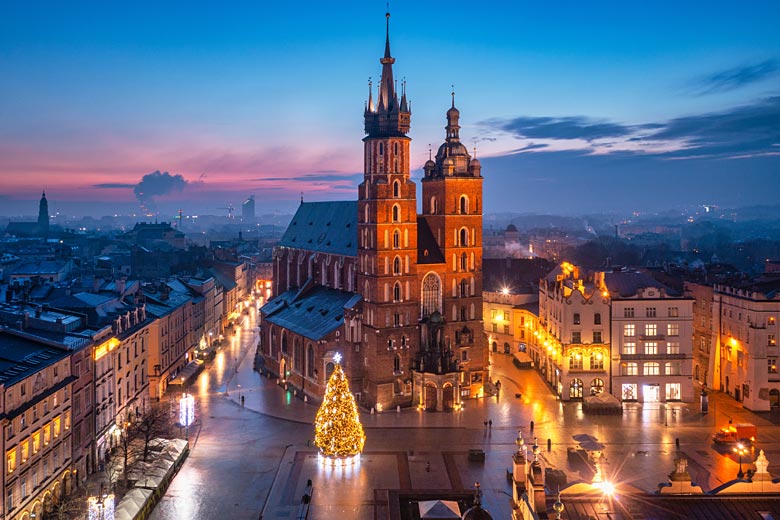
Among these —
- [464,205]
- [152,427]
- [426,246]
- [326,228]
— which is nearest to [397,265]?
[426,246]

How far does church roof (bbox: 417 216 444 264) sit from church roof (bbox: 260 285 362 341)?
815 centimetres

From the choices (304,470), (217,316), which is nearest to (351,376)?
(304,470)

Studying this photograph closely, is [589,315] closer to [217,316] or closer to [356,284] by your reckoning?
[356,284]

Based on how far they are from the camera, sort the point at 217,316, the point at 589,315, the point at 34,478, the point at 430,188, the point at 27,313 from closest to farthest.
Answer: the point at 34,478 → the point at 27,313 → the point at 589,315 → the point at 430,188 → the point at 217,316

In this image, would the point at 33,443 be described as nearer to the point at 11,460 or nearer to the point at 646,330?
the point at 11,460

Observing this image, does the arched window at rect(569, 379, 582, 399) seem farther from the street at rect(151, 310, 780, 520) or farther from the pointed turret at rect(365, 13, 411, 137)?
the pointed turret at rect(365, 13, 411, 137)

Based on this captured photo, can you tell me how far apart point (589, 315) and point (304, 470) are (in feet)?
116

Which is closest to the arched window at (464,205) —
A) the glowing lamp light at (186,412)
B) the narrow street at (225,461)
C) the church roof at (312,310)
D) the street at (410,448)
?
the church roof at (312,310)

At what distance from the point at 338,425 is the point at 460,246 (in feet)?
96.6

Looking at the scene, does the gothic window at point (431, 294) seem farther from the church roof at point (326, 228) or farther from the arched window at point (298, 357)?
the arched window at point (298, 357)

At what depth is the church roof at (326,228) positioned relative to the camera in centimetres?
8944

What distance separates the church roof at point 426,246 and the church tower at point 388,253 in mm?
1923

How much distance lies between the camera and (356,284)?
83750mm

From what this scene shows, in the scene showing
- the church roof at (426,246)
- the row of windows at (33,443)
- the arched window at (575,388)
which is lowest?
the arched window at (575,388)
